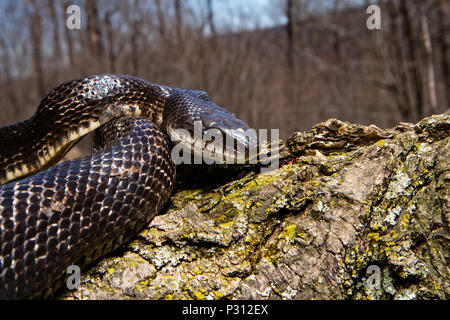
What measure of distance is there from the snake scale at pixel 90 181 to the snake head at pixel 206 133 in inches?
0.6

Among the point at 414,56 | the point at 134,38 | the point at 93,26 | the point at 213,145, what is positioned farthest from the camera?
the point at 93,26

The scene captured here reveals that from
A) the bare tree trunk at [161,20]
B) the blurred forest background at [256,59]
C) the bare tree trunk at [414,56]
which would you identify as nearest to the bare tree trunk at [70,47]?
the blurred forest background at [256,59]

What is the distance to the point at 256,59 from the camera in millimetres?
14023

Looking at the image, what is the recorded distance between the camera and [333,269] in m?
1.96

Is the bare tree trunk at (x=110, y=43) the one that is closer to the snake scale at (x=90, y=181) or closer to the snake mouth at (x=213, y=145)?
the snake scale at (x=90, y=181)

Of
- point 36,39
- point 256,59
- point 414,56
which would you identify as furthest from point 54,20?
point 414,56

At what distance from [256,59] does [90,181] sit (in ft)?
41.6

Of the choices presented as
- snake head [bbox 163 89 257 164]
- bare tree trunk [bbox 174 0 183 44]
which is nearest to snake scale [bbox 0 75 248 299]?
snake head [bbox 163 89 257 164]

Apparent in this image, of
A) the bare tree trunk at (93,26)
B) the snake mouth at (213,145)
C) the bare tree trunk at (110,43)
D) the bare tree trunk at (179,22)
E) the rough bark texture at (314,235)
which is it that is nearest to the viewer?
the rough bark texture at (314,235)

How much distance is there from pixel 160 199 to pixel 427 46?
10720mm

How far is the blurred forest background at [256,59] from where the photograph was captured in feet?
34.7

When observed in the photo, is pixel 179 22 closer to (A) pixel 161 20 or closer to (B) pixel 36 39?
(A) pixel 161 20
